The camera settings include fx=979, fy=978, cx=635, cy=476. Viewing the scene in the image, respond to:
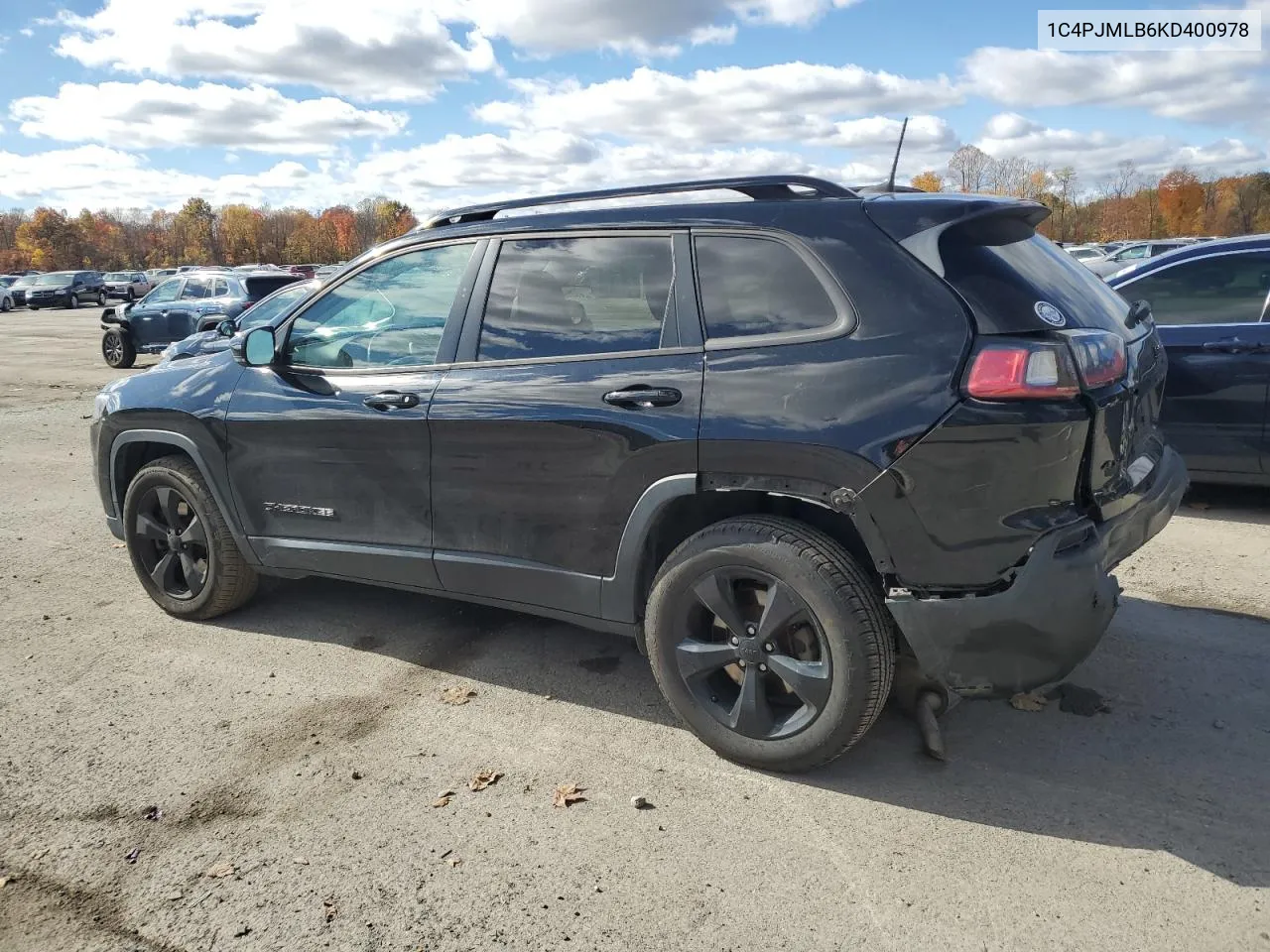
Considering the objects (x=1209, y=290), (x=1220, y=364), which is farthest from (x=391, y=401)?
(x=1209, y=290)

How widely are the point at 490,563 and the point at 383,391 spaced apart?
83cm

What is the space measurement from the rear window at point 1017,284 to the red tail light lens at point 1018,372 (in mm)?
96

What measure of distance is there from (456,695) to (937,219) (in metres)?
2.56

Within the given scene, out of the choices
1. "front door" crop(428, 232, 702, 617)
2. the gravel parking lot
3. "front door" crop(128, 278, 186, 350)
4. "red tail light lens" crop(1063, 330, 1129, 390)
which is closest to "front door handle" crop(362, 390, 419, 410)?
"front door" crop(428, 232, 702, 617)

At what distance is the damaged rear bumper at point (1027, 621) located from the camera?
9.41 ft

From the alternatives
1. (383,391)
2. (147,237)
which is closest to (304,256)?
(147,237)

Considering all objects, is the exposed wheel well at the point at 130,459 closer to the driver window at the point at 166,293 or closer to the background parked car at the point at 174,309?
the background parked car at the point at 174,309

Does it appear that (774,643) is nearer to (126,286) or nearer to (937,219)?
(937,219)

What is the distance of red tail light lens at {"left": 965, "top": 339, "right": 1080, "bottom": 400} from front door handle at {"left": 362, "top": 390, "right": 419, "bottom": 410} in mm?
2113

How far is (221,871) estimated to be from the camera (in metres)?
2.88

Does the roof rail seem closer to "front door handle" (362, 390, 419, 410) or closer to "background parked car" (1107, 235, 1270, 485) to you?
"front door handle" (362, 390, 419, 410)

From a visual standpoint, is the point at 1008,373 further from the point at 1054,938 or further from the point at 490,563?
the point at 490,563

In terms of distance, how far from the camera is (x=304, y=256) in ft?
381

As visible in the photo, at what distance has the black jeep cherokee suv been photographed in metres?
2.90
